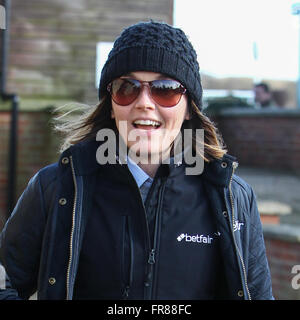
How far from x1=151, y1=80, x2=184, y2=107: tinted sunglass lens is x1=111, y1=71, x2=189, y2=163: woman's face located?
2 cm

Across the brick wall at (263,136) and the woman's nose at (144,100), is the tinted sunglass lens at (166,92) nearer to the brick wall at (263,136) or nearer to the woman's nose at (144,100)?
the woman's nose at (144,100)

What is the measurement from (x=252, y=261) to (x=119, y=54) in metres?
0.92

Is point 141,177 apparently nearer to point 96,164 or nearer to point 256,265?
point 96,164

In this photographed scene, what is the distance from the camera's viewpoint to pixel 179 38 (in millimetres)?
1832

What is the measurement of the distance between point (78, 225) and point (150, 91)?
1.75 feet

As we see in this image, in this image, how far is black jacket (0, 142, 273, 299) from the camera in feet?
5.06

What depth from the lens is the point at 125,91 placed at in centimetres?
169

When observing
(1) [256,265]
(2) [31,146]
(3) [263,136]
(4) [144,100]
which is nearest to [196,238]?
(1) [256,265]

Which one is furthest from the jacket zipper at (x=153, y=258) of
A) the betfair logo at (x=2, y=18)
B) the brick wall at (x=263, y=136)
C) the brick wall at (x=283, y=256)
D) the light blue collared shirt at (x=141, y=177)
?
the brick wall at (x=263, y=136)

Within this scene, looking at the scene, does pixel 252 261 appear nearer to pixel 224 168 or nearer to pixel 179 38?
pixel 224 168

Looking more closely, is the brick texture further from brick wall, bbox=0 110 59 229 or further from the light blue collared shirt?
brick wall, bbox=0 110 59 229

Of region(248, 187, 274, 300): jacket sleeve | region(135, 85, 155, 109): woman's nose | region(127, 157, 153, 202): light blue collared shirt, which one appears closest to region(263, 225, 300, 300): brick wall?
region(248, 187, 274, 300): jacket sleeve
